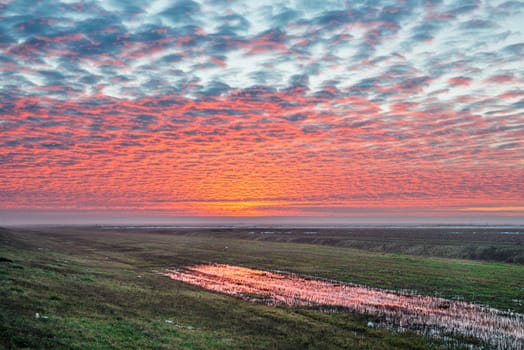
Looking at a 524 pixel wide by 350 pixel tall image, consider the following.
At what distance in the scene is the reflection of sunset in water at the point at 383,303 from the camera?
72.1 feet

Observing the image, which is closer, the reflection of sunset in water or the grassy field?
the grassy field

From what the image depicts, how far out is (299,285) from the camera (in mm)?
37344

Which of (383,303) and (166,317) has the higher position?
(166,317)

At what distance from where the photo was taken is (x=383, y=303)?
95.0ft

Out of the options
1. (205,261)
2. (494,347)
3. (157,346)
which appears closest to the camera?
(157,346)

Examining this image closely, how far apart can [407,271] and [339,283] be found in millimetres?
14019

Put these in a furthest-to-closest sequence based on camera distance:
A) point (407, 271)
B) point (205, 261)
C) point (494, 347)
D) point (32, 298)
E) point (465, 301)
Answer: point (205, 261), point (407, 271), point (465, 301), point (32, 298), point (494, 347)

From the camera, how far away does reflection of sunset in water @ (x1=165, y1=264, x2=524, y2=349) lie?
22.0 meters

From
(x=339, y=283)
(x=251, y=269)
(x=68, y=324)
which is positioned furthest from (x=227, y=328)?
(x=251, y=269)

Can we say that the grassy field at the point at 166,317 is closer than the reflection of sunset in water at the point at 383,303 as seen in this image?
Yes

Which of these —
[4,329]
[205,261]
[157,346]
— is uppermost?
[4,329]

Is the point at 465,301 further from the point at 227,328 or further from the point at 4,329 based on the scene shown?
the point at 4,329

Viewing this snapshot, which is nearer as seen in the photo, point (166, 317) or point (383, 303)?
point (166, 317)

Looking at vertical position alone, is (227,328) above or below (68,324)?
below
